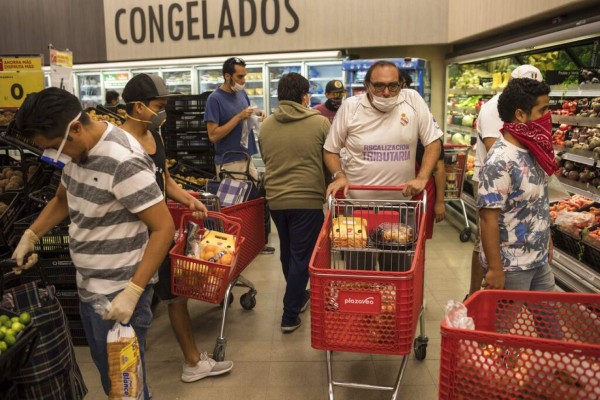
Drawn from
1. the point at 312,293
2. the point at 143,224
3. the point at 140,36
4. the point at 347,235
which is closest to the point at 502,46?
the point at 347,235

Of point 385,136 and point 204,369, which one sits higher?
point 385,136

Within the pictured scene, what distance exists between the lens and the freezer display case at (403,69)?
7.21 metres

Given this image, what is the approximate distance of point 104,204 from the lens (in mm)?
1923

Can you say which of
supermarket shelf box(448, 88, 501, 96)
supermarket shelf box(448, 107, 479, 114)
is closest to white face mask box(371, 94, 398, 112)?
supermarket shelf box(448, 88, 501, 96)

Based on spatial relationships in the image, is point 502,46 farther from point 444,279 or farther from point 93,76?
point 93,76

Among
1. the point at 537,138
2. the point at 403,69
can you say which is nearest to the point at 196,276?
the point at 537,138

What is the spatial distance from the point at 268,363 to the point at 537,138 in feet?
6.68

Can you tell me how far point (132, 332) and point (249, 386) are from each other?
4.26 ft

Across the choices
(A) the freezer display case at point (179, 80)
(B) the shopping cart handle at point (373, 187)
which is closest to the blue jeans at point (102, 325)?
(B) the shopping cart handle at point (373, 187)

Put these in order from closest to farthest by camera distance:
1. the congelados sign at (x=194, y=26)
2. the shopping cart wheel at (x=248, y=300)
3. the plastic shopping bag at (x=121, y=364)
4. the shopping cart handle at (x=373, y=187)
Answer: the plastic shopping bag at (x=121, y=364)
the shopping cart handle at (x=373, y=187)
the shopping cart wheel at (x=248, y=300)
the congelados sign at (x=194, y=26)

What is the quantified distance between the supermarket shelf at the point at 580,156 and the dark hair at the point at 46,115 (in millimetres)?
3913

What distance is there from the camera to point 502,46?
5801mm

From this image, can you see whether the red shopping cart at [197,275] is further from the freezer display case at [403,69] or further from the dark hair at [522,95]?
the freezer display case at [403,69]

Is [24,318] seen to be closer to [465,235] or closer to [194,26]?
[465,235]
